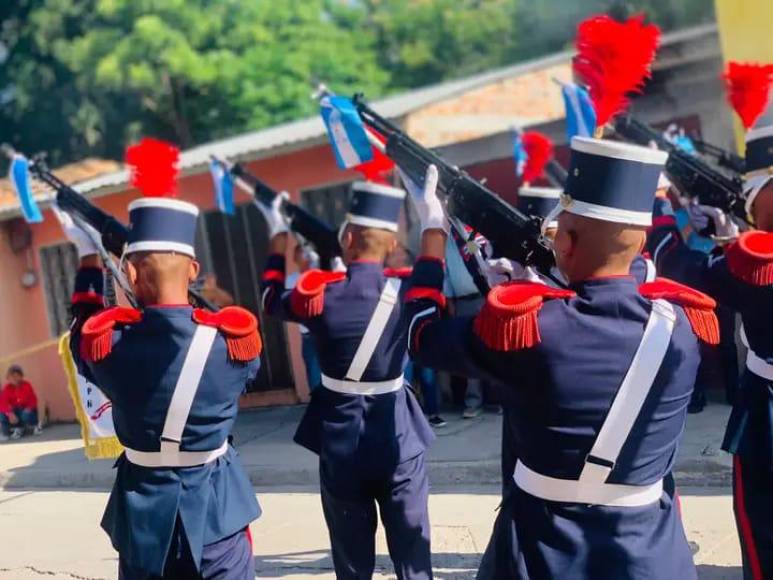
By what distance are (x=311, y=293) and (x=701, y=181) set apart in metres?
2.60

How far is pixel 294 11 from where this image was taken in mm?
24234

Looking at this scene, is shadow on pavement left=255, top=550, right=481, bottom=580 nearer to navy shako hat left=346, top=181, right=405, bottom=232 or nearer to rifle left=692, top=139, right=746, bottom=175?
navy shako hat left=346, top=181, right=405, bottom=232

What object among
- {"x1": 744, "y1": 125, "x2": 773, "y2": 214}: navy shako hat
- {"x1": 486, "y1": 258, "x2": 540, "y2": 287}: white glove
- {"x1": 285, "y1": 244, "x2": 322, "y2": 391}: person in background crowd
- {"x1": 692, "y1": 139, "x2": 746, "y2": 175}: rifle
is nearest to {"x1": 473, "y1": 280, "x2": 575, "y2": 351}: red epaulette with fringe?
{"x1": 486, "y1": 258, "x2": 540, "y2": 287}: white glove

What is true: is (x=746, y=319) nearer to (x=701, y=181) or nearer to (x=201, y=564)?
(x=201, y=564)

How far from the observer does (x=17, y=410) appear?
12109 mm

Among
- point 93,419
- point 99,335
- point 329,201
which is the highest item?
point 99,335

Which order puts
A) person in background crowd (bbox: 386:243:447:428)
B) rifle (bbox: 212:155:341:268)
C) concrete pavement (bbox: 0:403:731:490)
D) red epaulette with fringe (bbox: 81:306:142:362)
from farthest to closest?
person in background crowd (bbox: 386:243:447:428) < rifle (bbox: 212:155:341:268) < concrete pavement (bbox: 0:403:731:490) < red epaulette with fringe (bbox: 81:306:142:362)

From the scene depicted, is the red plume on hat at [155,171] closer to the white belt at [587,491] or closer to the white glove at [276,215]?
the white glove at [276,215]

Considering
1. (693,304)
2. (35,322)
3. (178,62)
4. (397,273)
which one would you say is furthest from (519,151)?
(178,62)

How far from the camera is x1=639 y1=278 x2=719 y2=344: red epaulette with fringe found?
2635 millimetres

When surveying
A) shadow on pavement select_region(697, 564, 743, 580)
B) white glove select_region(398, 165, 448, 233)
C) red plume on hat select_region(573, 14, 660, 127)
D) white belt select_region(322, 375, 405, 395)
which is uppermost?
red plume on hat select_region(573, 14, 660, 127)

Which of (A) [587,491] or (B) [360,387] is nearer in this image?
(A) [587,491]

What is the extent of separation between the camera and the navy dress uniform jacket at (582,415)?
2457mm

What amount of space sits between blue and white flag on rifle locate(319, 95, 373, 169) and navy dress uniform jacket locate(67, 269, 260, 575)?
7.21 feet
